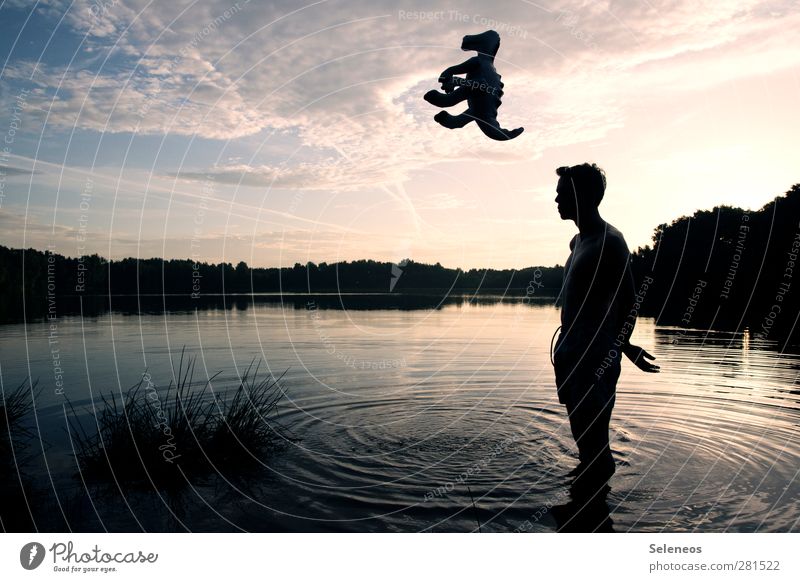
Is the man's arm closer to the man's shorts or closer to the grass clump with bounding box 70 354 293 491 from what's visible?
the man's shorts

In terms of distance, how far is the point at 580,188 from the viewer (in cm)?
736

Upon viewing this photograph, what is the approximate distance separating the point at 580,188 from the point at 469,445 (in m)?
4.75

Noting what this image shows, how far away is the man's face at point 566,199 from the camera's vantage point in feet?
24.3

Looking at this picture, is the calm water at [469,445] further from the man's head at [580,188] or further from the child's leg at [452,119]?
the child's leg at [452,119]

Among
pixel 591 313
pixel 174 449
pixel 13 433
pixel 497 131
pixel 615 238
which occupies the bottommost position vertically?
pixel 13 433

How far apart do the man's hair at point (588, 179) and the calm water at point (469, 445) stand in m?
3.75

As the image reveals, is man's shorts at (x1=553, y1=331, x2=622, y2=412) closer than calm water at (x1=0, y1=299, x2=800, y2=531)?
Yes

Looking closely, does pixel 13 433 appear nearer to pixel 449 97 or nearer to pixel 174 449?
pixel 174 449

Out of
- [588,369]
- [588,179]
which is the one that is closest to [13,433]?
[588,369]

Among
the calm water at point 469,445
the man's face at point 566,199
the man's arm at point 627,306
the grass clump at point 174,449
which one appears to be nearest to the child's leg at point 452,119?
the man's face at point 566,199

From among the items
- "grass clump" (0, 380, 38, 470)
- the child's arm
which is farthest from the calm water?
the child's arm

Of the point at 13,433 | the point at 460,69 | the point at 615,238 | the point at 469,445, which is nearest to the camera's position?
the point at 460,69

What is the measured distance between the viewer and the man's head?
734 cm

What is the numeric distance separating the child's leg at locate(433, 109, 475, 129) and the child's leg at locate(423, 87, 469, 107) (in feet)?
0.57
